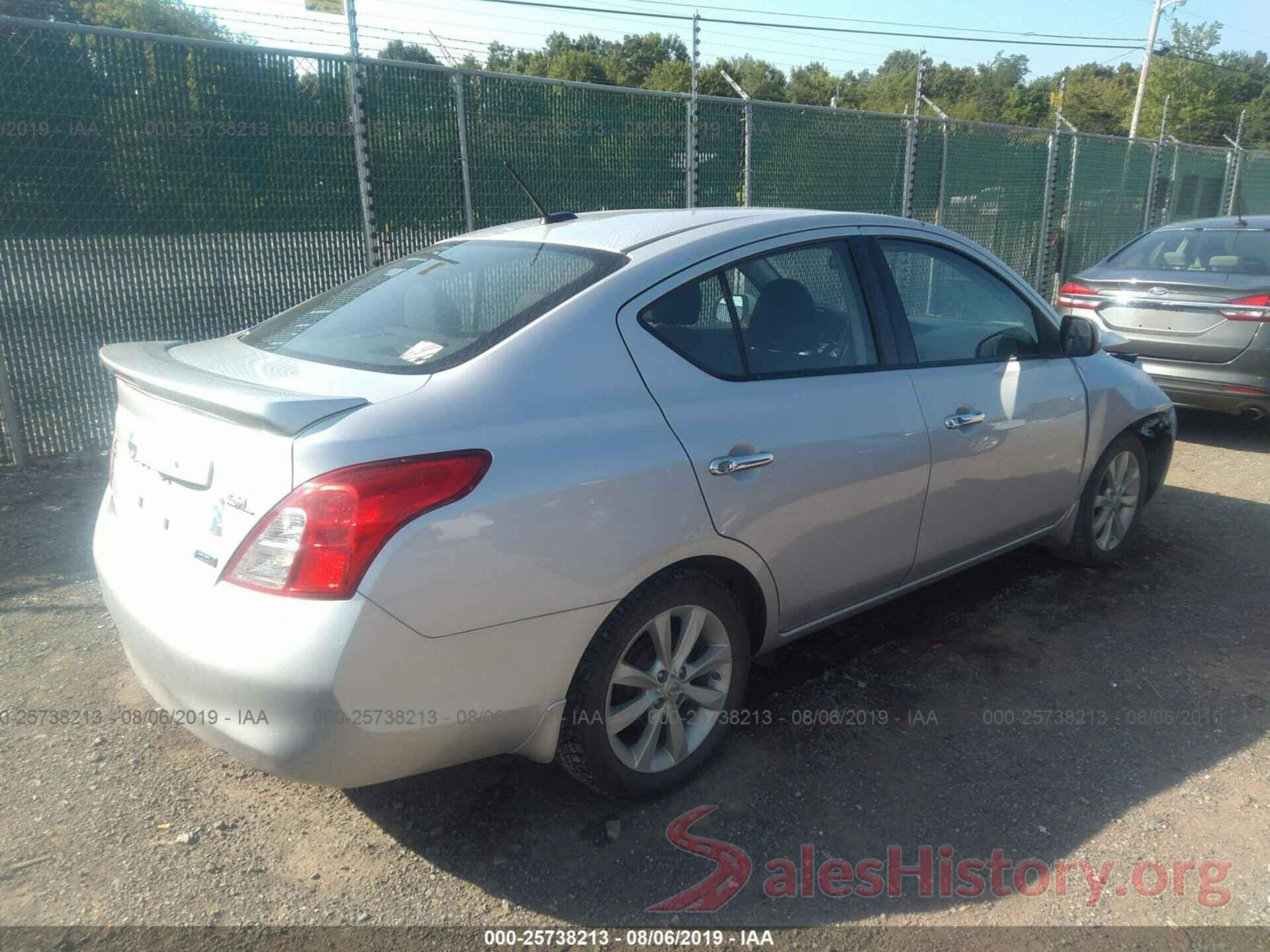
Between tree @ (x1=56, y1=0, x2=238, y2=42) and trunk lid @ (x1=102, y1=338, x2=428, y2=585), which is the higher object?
tree @ (x1=56, y1=0, x2=238, y2=42)

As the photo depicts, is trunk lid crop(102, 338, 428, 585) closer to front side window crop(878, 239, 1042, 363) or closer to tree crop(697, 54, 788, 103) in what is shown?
front side window crop(878, 239, 1042, 363)

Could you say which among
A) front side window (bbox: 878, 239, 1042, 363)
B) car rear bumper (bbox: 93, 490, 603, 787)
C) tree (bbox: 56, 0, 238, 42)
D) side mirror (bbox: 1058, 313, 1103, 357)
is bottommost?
car rear bumper (bbox: 93, 490, 603, 787)

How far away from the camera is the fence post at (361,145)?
6379mm

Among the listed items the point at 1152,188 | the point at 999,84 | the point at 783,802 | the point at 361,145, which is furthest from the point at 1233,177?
the point at 999,84

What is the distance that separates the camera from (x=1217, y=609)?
4176 millimetres

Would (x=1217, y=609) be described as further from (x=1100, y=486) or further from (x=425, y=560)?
(x=425, y=560)

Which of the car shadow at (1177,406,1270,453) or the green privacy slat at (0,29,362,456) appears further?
the car shadow at (1177,406,1270,453)

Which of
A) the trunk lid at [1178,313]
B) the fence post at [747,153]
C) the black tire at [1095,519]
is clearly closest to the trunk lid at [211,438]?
the black tire at [1095,519]

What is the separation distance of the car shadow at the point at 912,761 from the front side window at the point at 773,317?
1.21m

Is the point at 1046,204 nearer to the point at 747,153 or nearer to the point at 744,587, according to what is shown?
the point at 747,153

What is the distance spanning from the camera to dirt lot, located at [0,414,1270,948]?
8.05 feet

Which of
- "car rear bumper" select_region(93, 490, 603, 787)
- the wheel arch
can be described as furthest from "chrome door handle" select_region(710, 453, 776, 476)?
"car rear bumper" select_region(93, 490, 603, 787)

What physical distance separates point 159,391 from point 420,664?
42.0 inches

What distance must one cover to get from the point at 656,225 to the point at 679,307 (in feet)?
1.62
